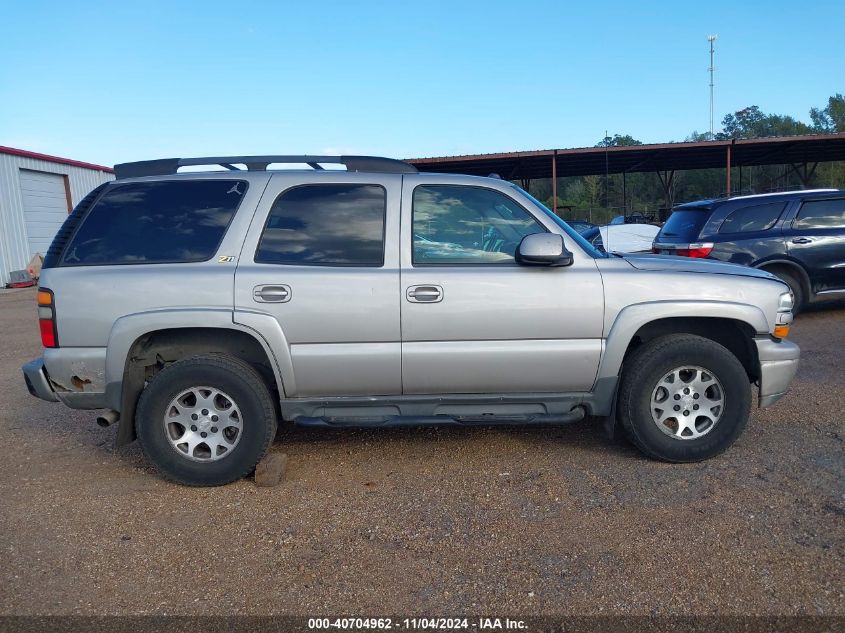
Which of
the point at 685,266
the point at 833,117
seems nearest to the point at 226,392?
the point at 685,266

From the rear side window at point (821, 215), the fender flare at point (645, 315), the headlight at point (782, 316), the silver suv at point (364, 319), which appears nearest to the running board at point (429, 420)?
the silver suv at point (364, 319)

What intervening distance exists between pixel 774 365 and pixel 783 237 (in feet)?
17.9

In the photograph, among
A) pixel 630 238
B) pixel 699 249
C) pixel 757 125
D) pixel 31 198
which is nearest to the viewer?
pixel 699 249

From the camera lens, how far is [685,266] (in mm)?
4133

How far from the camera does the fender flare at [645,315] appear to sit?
3.93m

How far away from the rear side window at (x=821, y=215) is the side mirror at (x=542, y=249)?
21.3ft

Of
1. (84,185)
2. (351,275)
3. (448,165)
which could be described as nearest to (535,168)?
(448,165)

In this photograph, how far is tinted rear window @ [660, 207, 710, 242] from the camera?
866 centimetres

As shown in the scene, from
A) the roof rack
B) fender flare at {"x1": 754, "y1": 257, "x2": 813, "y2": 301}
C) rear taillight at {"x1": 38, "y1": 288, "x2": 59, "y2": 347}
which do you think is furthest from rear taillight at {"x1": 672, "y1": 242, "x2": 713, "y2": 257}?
rear taillight at {"x1": 38, "y1": 288, "x2": 59, "y2": 347}

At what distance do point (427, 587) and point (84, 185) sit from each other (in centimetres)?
2355

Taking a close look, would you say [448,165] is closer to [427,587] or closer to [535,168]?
[535,168]

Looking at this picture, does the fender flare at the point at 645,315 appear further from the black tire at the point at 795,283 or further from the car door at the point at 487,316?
the black tire at the point at 795,283

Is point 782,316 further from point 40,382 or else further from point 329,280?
point 40,382

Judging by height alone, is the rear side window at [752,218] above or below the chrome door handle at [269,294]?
above
